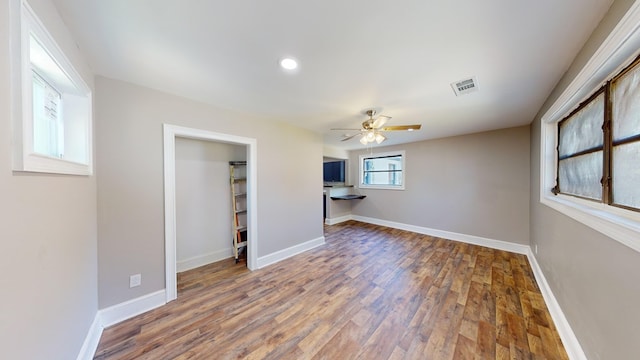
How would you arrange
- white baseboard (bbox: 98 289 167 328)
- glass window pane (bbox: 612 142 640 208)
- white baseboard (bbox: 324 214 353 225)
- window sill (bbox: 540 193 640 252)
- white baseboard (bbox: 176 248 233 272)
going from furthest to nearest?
white baseboard (bbox: 324 214 353 225) < white baseboard (bbox: 176 248 233 272) < white baseboard (bbox: 98 289 167 328) < glass window pane (bbox: 612 142 640 208) < window sill (bbox: 540 193 640 252)

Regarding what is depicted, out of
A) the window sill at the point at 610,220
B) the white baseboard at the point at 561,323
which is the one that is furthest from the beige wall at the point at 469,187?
the window sill at the point at 610,220

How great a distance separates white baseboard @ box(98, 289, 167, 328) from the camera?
1.83 metres

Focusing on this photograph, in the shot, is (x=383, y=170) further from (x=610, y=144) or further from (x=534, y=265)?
(x=610, y=144)

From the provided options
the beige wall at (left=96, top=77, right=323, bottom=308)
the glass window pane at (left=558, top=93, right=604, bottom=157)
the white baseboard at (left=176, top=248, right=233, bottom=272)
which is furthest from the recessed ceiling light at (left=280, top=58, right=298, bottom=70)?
the white baseboard at (left=176, top=248, right=233, bottom=272)

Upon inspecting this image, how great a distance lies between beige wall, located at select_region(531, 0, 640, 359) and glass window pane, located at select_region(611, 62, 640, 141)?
280mm

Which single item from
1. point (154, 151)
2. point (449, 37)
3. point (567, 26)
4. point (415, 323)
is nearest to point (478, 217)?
point (415, 323)

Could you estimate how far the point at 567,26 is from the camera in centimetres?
125

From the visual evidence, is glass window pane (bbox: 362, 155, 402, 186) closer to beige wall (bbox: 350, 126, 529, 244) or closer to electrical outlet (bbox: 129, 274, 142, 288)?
beige wall (bbox: 350, 126, 529, 244)

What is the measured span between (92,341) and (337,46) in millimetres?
2932

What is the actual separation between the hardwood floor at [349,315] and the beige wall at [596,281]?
0.36 meters

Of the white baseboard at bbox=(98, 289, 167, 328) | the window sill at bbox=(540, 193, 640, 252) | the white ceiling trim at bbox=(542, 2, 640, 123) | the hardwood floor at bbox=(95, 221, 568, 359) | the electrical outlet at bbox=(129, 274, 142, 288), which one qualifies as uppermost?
the white ceiling trim at bbox=(542, 2, 640, 123)

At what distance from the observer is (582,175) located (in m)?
1.75

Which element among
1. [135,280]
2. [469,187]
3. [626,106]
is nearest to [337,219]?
[469,187]

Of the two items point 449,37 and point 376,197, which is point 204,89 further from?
point 376,197
